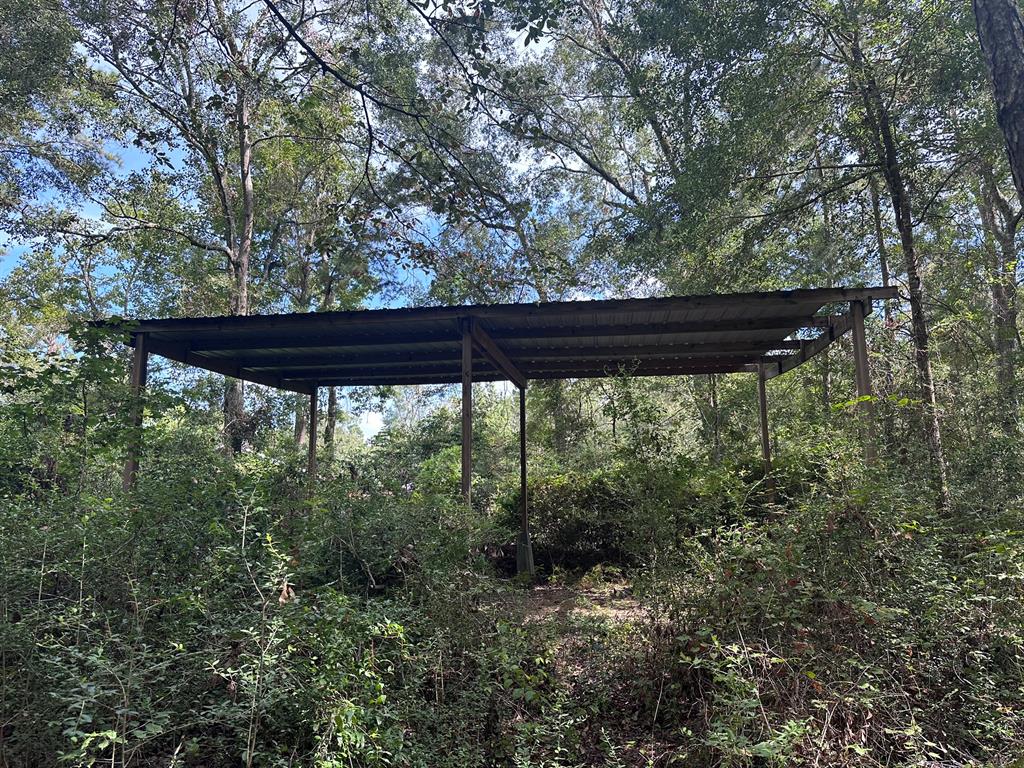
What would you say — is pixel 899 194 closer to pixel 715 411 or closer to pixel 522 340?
pixel 522 340

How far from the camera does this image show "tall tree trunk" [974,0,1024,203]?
3129 millimetres

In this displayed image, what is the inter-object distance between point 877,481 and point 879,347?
6.26 m

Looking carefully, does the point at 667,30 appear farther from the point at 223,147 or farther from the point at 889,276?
the point at 223,147

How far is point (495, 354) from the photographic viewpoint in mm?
6371

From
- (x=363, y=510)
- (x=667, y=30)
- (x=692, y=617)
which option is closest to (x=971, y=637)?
(x=692, y=617)

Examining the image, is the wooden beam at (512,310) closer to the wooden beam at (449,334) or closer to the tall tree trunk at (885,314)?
the wooden beam at (449,334)

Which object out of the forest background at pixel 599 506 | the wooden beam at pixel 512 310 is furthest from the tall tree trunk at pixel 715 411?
the wooden beam at pixel 512 310

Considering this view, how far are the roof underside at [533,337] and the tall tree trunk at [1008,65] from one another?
191cm

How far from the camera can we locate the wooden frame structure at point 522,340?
5.20 m

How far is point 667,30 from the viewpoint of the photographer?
7.80m

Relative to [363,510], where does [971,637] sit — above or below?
below

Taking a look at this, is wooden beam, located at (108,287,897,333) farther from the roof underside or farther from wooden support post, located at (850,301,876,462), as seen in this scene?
wooden support post, located at (850,301,876,462)

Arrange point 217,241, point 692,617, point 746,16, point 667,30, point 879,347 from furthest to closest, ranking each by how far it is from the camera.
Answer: point 217,241 → point 879,347 → point 667,30 → point 746,16 → point 692,617

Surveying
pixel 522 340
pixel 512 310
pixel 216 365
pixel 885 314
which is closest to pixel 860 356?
pixel 512 310
